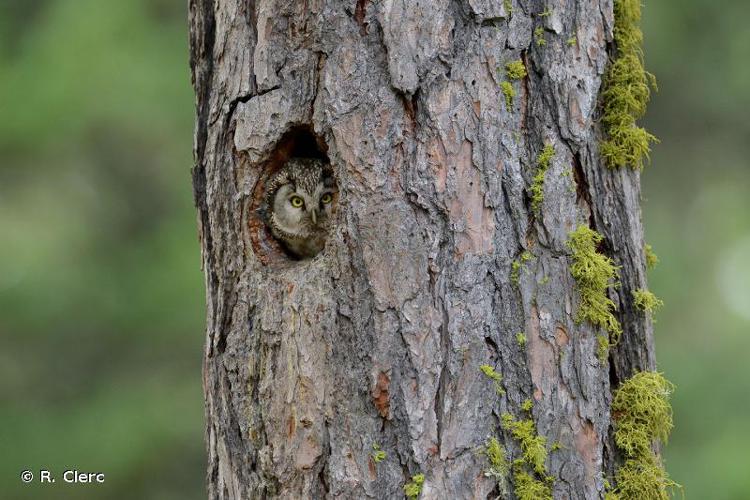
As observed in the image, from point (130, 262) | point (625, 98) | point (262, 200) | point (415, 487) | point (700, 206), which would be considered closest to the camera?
point (415, 487)

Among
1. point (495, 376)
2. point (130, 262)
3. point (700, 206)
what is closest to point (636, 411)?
point (495, 376)

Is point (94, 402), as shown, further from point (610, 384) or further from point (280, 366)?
point (610, 384)

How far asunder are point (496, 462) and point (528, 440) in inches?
3.9

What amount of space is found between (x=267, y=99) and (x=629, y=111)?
101 centimetres

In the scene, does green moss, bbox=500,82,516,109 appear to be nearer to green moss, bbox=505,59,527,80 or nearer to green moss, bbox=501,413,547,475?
green moss, bbox=505,59,527,80

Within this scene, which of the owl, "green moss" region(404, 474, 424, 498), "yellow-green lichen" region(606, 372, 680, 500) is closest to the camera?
"green moss" region(404, 474, 424, 498)

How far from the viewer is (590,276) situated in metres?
2.32

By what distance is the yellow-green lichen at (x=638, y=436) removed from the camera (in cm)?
236

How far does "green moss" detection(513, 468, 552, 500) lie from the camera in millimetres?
2207

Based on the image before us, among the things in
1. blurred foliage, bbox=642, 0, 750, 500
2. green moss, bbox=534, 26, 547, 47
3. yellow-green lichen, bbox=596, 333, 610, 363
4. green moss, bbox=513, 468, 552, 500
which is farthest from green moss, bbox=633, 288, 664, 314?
blurred foliage, bbox=642, 0, 750, 500

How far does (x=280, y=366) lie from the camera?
93.2 inches

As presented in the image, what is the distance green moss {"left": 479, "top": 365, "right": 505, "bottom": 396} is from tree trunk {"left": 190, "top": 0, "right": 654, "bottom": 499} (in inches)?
0.7

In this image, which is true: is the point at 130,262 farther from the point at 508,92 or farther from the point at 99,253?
the point at 508,92

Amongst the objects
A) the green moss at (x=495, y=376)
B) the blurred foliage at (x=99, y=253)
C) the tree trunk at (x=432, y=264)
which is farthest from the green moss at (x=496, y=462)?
the blurred foliage at (x=99, y=253)
